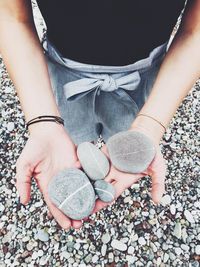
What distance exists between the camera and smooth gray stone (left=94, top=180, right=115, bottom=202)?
121 cm

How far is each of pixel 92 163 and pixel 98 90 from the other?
388mm

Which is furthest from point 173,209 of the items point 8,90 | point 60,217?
point 8,90

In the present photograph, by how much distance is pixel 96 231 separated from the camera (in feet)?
6.37

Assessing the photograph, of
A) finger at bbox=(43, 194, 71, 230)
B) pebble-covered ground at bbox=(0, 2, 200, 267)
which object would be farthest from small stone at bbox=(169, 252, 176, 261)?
finger at bbox=(43, 194, 71, 230)

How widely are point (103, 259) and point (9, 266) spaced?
20.2 inches

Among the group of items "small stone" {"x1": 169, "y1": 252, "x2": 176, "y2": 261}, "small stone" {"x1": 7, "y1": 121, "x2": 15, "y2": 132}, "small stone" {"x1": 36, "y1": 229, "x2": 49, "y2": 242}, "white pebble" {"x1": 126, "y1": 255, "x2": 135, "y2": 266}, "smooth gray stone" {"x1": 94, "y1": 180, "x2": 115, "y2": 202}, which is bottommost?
"small stone" {"x1": 169, "y1": 252, "x2": 176, "y2": 261}

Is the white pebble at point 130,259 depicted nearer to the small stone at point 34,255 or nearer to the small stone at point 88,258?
the small stone at point 88,258

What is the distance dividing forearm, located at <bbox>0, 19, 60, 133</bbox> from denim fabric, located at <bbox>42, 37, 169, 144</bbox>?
128 millimetres

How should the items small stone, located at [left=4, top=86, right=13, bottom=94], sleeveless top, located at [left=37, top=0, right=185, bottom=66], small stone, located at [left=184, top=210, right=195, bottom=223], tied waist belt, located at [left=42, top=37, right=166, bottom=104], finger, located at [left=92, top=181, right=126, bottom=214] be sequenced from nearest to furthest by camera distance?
sleeveless top, located at [left=37, top=0, right=185, bottom=66]
finger, located at [left=92, top=181, right=126, bottom=214]
tied waist belt, located at [left=42, top=37, right=166, bottom=104]
small stone, located at [left=184, top=210, right=195, bottom=223]
small stone, located at [left=4, top=86, right=13, bottom=94]

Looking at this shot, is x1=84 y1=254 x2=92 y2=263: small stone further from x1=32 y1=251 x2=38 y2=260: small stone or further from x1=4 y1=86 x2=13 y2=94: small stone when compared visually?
x1=4 y1=86 x2=13 y2=94: small stone

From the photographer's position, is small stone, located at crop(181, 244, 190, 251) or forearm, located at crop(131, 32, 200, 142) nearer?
forearm, located at crop(131, 32, 200, 142)

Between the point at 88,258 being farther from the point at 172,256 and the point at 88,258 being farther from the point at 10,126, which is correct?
the point at 10,126

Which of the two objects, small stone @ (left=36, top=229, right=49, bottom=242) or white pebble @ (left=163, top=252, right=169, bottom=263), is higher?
small stone @ (left=36, top=229, right=49, bottom=242)

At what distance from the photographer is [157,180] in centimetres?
120
